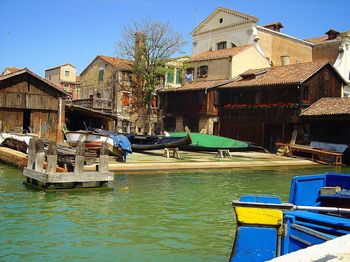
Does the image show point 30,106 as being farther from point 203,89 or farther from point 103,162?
point 203,89

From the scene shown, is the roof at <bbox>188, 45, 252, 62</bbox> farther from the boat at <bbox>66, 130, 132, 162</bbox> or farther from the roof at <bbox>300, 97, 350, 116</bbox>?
the boat at <bbox>66, 130, 132, 162</bbox>

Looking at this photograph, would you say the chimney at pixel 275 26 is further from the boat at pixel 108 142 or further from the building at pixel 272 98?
the boat at pixel 108 142

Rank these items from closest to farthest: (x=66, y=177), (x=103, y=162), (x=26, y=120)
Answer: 1. (x=66, y=177)
2. (x=103, y=162)
3. (x=26, y=120)

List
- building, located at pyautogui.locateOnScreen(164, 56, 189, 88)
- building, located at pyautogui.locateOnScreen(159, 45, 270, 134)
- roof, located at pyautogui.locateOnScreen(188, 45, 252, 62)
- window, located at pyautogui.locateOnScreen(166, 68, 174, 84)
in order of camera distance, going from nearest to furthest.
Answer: building, located at pyautogui.locateOnScreen(159, 45, 270, 134) < roof, located at pyautogui.locateOnScreen(188, 45, 252, 62) < building, located at pyautogui.locateOnScreen(164, 56, 189, 88) < window, located at pyautogui.locateOnScreen(166, 68, 174, 84)

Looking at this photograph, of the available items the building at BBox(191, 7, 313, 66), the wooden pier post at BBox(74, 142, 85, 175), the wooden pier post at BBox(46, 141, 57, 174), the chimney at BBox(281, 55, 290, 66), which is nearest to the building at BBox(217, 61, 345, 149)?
the chimney at BBox(281, 55, 290, 66)

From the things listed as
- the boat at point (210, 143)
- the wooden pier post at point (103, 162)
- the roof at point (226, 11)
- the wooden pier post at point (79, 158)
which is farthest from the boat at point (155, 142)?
the roof at point (226, 11)

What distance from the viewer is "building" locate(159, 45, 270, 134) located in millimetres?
34281

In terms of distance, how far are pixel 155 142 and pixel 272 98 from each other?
11051 millimetres

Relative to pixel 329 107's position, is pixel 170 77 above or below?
above

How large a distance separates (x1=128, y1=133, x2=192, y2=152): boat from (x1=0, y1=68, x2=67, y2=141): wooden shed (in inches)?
203

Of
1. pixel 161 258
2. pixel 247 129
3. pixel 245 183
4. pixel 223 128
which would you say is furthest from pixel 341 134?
pixel 161 258

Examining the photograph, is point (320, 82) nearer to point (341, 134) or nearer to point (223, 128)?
point (341, 134)

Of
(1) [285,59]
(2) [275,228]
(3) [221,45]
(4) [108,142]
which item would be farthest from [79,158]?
(3) [221,45]

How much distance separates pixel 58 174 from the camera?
1198 cm
